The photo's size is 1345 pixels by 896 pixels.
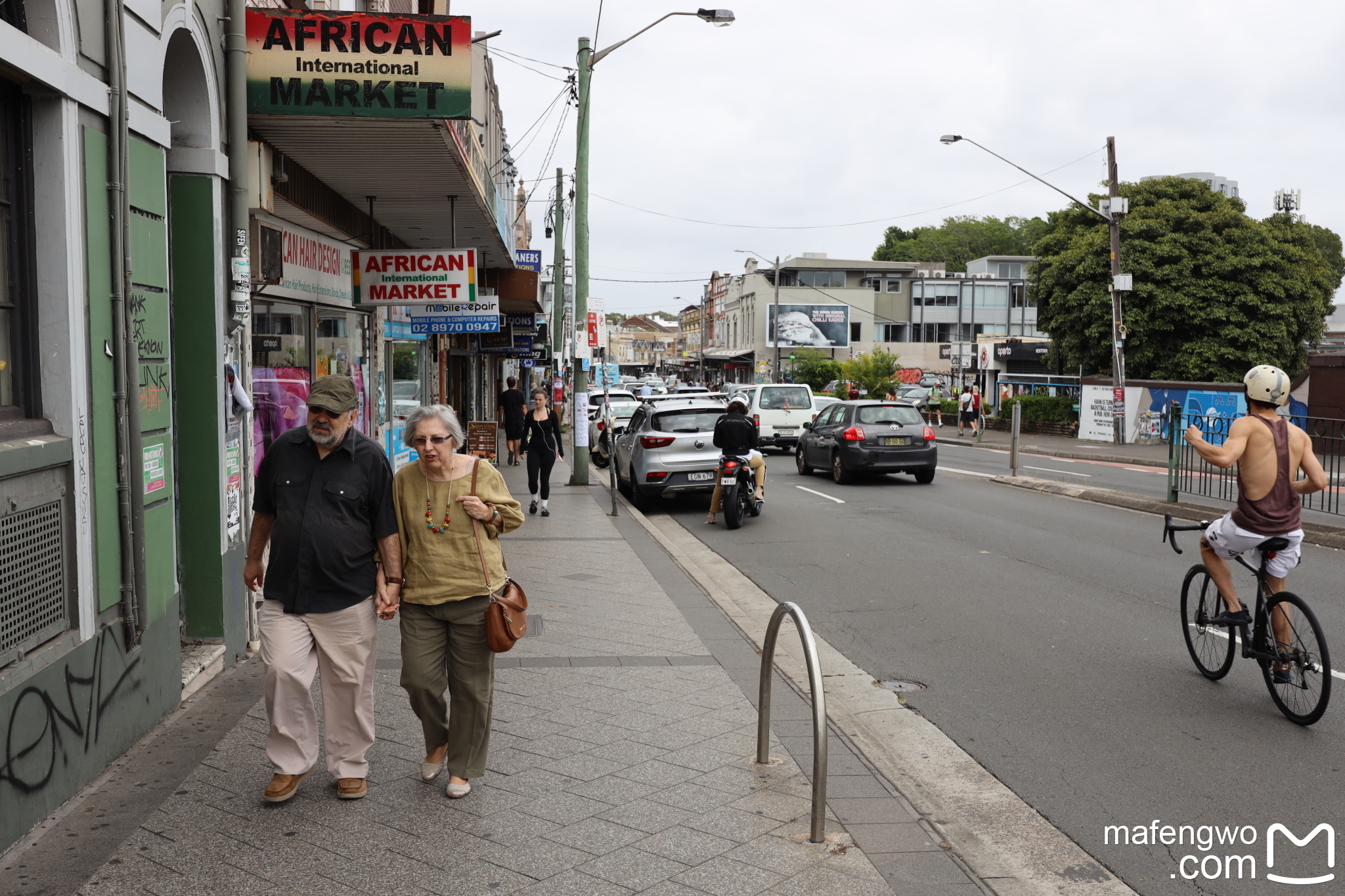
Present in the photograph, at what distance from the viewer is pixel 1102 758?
17.8 feet

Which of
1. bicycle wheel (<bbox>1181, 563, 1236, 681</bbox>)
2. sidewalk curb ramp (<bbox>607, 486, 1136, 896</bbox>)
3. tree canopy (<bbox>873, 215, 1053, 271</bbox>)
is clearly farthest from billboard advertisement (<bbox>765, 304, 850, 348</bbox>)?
bicycle wheel (<bbox>1181, 563, 1236, 681</bbox>)

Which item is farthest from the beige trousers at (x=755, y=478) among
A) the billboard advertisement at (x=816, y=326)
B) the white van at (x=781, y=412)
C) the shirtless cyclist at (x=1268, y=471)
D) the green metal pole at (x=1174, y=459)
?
the billboard advertisement at (x=816, y=326)

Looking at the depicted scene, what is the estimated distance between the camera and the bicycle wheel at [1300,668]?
18.6ft

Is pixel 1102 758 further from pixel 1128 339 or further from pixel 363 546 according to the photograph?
pixel 1128 339

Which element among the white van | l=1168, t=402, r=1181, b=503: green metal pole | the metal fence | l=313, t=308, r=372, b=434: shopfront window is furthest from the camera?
the white van

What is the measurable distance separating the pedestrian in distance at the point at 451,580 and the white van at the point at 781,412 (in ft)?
72.9

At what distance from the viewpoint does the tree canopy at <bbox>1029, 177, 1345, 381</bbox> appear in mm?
38688

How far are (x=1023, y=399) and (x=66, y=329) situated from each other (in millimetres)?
37059

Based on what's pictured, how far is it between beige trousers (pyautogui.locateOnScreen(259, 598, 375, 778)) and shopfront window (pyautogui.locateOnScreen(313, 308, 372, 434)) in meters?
6.21

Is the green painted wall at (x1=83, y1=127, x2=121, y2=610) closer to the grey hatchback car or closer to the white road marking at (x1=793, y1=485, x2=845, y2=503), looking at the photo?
the white road marking at (x1=793, y1=485, x2=845, y2=503)

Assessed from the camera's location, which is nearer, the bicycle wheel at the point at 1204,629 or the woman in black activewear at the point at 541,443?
the bicycle wheel at the point at 1204,629

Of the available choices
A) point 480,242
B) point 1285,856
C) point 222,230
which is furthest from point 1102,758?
point 480,242

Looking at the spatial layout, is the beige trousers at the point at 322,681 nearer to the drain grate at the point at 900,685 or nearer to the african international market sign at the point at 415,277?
the drain grate at the point at 900,685

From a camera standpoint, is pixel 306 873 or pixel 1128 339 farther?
pixel 1128 339
